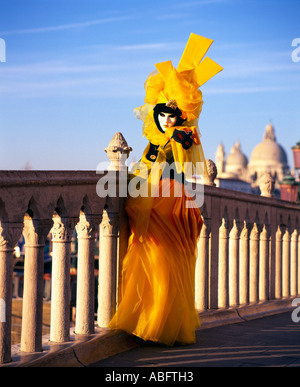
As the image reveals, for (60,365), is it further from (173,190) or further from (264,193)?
(264,193)

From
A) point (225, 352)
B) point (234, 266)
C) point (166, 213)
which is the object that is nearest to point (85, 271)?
point (166, 213)

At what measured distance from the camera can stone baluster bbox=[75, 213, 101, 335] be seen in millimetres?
5273

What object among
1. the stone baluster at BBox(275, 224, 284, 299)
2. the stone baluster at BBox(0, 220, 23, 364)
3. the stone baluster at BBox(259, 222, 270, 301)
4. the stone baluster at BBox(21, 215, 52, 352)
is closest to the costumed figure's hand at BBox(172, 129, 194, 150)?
the stone baluster at BBox(21, 215, 52, 352)

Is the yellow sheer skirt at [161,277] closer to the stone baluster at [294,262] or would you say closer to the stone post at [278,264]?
the stone post at [278,264]

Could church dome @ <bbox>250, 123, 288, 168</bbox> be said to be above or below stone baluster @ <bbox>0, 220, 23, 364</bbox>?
above

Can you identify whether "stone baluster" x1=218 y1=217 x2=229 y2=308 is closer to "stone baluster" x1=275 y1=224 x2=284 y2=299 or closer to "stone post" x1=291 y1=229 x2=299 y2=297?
"stone baluster" x1=275 y1=224 x2=284 y2=299

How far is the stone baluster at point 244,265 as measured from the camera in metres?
8.30

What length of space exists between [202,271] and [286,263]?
3.11 m

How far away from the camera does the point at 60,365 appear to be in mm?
4766

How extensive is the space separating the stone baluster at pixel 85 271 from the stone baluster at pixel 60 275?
0.29m

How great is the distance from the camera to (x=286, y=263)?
9.90 metres

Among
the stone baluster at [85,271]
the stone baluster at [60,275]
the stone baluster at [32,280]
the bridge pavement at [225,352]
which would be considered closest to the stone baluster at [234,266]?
the bridge pavement at [225,352]

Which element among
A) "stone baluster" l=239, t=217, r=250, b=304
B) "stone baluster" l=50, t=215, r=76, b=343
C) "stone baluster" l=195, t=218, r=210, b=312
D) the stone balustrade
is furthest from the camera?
"stone baluster" l=239, t=217, r=250, b=304

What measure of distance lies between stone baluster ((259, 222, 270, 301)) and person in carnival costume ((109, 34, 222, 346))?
3.01 meters
